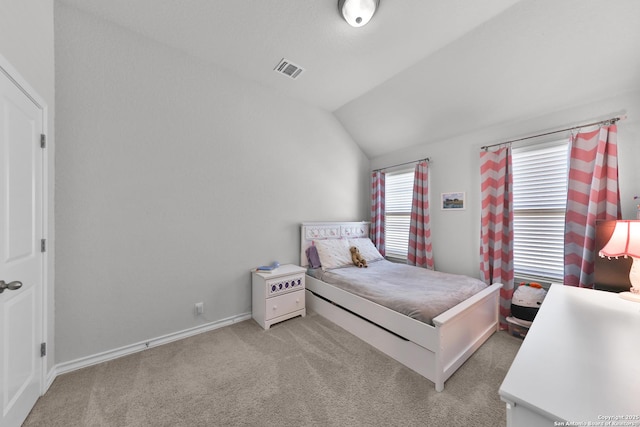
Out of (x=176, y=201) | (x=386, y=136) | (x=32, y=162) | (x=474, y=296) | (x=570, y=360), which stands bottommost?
(x=474, y=296)

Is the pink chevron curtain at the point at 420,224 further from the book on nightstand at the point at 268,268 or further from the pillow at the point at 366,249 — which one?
the book on nightstand at the point at 268,268

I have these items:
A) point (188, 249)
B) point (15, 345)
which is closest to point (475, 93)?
point (188, 249)

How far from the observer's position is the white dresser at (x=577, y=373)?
615 mm

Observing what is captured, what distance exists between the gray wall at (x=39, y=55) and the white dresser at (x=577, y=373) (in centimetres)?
269

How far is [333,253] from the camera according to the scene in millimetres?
3150

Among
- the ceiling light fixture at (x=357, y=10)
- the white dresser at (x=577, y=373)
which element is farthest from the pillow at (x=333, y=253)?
the ceiling light fixture at (x=357, y=10)

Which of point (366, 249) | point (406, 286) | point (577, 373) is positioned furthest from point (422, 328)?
point (366, 249)

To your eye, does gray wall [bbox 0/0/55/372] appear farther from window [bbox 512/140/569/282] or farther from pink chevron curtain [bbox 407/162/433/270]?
window [bbox 512/140/569/282]

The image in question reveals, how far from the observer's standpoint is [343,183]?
384cm

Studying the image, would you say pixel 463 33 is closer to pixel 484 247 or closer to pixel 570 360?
pixel 484 247

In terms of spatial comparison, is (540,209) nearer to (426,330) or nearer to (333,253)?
(426,330)

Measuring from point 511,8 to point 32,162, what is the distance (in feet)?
12.1

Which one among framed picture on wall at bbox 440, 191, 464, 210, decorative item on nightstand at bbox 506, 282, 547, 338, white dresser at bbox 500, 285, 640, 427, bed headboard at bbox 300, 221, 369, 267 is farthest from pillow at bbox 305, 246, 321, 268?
white dresser at bbox 500, 285, 640, 427

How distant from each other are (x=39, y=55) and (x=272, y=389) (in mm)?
2829
